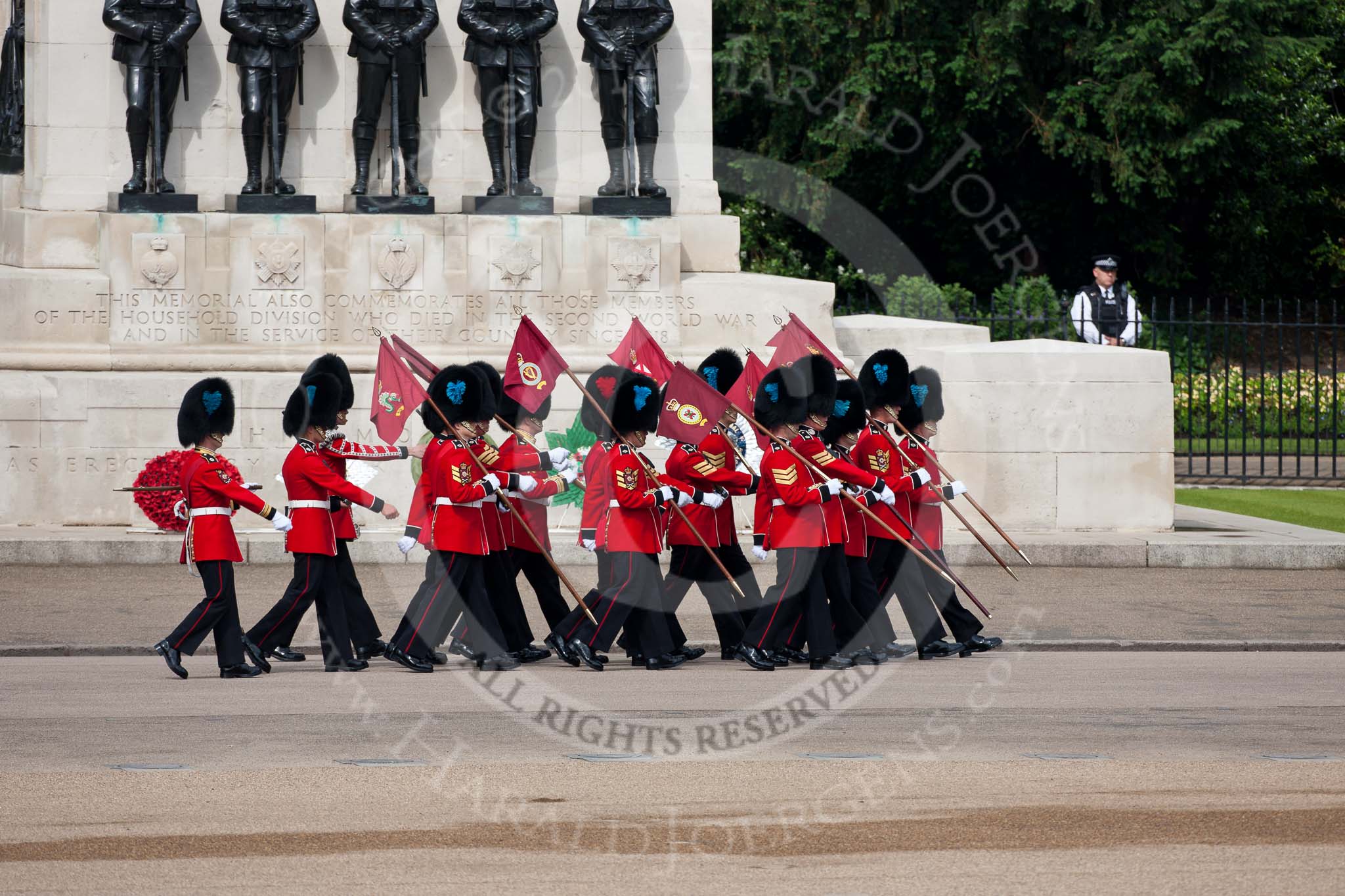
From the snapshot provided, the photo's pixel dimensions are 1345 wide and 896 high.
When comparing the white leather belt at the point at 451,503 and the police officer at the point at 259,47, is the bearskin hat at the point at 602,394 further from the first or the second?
the police officer at the point at 259,47

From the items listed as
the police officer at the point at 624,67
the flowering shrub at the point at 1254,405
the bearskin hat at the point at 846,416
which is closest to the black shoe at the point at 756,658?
the bearskin hat at the point at 846,416

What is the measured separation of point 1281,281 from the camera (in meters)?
35.3

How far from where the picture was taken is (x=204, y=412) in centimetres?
962

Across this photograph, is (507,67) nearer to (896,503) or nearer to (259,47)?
(259,47)

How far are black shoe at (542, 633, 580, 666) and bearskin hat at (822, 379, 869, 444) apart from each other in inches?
67.2

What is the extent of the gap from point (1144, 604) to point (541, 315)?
5.74 m

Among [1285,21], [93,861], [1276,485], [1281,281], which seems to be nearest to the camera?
[93,861]

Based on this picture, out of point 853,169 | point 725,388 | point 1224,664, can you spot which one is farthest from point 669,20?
point 853,169

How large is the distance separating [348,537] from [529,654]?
1.08 meters

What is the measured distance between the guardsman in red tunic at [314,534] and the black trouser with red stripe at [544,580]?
2.69ft

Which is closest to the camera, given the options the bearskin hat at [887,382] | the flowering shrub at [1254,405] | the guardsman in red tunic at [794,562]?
the guardsman in red tunic at [794,562]

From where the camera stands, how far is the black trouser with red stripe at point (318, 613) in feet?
31.4

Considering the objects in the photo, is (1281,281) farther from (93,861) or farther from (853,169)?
(93,861)

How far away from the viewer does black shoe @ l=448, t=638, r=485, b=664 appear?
970cm
